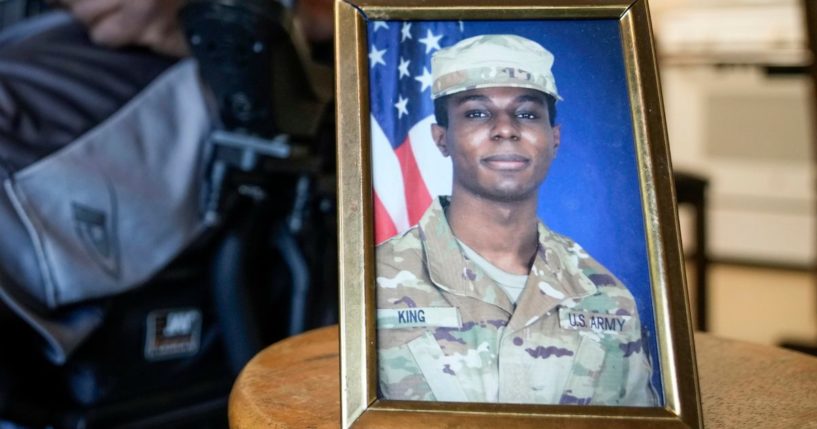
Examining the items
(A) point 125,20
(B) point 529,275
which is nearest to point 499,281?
(B) point 529,275

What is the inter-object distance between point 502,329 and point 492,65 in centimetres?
16

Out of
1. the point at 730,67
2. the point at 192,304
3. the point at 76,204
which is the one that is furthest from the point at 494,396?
the point at 730,67

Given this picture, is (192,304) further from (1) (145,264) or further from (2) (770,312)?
(2) (770,312)

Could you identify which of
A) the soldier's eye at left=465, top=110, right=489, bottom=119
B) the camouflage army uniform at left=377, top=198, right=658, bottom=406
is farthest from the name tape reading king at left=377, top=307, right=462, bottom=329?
the soldier's eye at left=465, top=110, right=489, bottom=119

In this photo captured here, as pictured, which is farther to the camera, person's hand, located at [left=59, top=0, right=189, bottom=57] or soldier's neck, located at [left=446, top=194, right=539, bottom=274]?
person's hand, located at [left=59, top=0, right=189, bottom=57]

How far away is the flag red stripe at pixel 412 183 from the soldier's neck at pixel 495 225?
0.05ft

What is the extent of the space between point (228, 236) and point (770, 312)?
2.16 m

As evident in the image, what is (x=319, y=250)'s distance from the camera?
4.30ft

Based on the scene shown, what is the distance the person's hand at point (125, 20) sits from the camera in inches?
45.9

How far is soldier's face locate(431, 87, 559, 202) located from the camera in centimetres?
49

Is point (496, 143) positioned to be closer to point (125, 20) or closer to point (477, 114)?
point (477, 114)

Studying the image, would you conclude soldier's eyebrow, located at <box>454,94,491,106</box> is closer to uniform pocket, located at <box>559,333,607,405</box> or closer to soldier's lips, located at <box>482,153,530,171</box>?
soldier's lips, located at <box>482,153,530,171</box>

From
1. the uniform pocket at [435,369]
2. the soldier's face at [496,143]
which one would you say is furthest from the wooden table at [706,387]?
the soldier's face at [496,143]

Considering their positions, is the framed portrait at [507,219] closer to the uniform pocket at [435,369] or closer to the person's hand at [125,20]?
the uniform pocket at [435,369]
